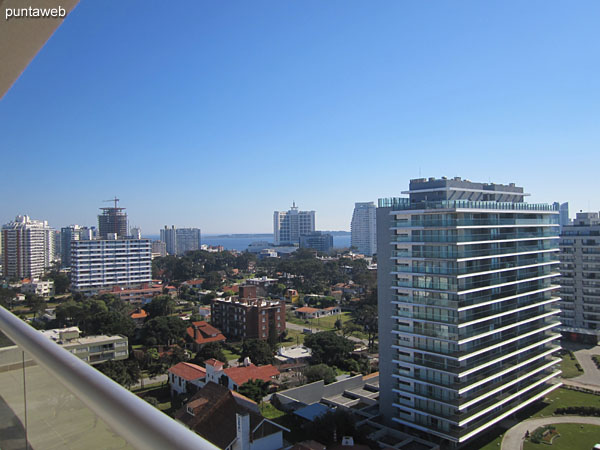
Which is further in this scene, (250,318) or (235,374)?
(250,318)

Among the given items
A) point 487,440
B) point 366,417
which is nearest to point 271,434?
point 366,417

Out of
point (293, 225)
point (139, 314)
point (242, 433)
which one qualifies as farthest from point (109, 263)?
point (293, 225)

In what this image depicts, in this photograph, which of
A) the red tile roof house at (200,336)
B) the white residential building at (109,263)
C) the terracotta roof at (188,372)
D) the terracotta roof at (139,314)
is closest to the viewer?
the terracotta roof at (188,372)

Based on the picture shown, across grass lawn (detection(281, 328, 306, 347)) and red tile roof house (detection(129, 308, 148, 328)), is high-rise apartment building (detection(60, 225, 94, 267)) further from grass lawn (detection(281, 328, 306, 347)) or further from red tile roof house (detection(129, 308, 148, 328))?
grass lawn (detection(281, 328, 306, 347))

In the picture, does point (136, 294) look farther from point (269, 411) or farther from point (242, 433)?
point (242, 433)

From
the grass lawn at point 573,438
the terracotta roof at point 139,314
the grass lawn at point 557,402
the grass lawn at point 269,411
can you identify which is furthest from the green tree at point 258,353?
the terracotta roof at point 139,314

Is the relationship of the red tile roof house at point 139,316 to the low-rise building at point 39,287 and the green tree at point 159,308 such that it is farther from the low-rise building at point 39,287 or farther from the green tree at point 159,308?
the low-rise building at point 39,287

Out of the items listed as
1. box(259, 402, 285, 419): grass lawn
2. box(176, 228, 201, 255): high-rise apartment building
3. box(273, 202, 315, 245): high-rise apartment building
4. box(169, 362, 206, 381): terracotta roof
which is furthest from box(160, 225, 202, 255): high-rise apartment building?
box(259, 402, 285, 419): grass lawn
